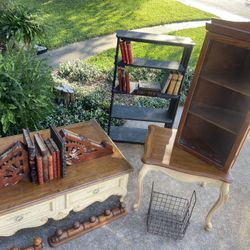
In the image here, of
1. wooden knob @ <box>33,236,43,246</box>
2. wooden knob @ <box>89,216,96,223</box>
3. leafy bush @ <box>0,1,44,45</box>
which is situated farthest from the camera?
leafy bush @ <box>0,1,44,45</box>

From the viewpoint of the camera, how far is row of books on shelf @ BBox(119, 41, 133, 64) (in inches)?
120

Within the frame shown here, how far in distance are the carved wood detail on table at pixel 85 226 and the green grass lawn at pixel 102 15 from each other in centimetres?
449

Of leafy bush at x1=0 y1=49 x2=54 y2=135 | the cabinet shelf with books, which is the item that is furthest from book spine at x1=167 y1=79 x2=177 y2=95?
leafy bush at x1=0 y1=49 x2=54 y2=135

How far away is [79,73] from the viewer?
4.97m

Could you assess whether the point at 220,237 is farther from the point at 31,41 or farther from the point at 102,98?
the point at 31,41

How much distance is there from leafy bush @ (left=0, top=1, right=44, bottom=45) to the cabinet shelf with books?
163 cm

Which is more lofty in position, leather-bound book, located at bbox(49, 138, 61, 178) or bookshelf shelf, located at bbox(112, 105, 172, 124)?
leather-bound book, located at bbox(49, 138, 61, 178)

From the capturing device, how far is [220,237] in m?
2.70

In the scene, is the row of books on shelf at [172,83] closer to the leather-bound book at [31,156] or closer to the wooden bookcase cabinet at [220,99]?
the wooden bookcase cabinet at [220,99]

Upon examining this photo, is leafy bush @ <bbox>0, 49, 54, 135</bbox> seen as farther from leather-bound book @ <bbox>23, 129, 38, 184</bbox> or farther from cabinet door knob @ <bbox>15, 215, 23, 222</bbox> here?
cabinet door knob @ <bbox>15, 215, 23, 222</bbox>

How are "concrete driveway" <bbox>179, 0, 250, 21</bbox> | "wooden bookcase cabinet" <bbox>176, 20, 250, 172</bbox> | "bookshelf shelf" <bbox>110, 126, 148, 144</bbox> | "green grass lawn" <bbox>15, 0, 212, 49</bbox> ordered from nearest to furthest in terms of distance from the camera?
"wooden bookcase cabinet" <bbox>176, 20, 250, 172</bbox>, "bookshelf shelf" <bbox>110, 126, 148, 144</bbox>, "green grass lawn" <bbox>15, 0, 212, 49</bbox>, "concrete driveway" <bbox>179, 0, 250, 21</bbox>

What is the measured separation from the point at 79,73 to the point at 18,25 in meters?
1.28

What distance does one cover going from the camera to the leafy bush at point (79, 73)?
4934 mm

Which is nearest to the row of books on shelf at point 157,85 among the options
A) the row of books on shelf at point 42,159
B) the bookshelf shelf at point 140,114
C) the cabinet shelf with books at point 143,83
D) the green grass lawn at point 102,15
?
the cabinet shelf with books at point 143,83
